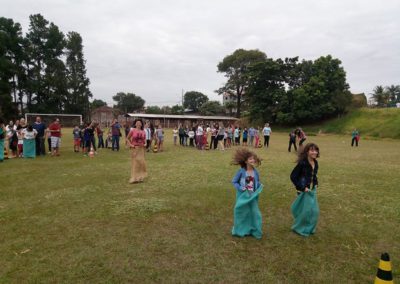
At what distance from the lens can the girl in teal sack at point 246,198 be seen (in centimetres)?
501

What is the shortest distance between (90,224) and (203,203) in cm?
Result: 252

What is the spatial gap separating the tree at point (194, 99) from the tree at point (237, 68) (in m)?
34.2

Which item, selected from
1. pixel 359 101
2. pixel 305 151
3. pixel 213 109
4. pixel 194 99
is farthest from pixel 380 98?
pixel 305 151

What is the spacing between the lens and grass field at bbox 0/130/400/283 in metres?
3.98

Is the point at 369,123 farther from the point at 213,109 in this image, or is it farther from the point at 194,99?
the point at 194,99

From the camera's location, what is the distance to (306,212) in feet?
16.6

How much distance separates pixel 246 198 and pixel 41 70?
2453 inches

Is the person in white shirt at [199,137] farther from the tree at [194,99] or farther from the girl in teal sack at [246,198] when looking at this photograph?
the tree at [194,99]

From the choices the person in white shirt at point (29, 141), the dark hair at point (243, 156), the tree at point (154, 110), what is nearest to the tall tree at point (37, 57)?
the tree at point (154, 110)

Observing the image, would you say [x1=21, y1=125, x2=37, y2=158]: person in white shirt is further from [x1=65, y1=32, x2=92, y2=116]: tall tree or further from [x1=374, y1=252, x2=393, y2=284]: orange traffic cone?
[x1=65, y1=32, x2=92, y2=116]: tall tree

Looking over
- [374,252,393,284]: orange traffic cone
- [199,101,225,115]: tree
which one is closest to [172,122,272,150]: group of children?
[374,252,393,284]: orange traffic cone

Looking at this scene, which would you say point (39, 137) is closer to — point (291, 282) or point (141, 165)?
point (141, 165)

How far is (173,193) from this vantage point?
7926mm

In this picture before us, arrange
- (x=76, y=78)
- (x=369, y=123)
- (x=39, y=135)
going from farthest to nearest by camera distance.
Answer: (x=76, y=78) < (x=369, y=123) < (x=39, y=135)
